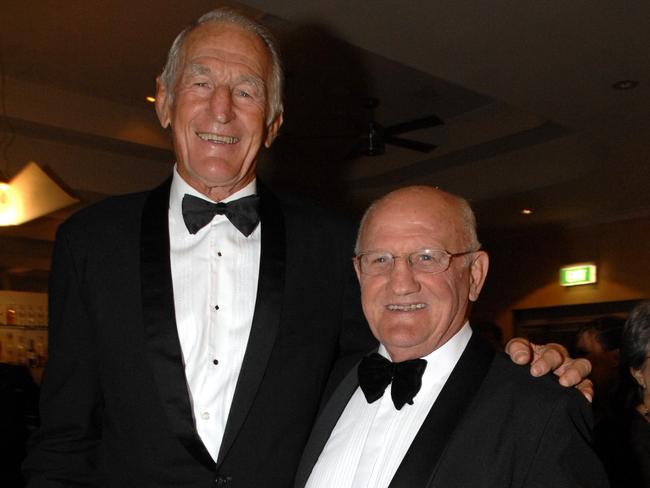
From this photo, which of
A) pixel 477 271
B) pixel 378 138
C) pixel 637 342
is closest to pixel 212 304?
pixel 477 271

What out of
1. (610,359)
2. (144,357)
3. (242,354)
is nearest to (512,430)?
(242,354)

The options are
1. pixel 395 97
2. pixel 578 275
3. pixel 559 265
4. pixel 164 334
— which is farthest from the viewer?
pixel 559 265

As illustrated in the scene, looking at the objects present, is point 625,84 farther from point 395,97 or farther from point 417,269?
point 417,269

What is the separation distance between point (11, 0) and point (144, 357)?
4.49m

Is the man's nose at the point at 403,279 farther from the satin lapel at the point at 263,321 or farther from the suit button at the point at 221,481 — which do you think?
the suit button at the point at 221,481

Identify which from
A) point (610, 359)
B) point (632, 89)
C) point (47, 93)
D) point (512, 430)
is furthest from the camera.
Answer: point (47, 93)

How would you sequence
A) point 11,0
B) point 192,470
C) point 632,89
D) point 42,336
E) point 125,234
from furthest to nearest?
point 42,336, point 632,89, point 11,0, point 125,234, point 192,470

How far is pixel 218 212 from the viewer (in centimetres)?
174

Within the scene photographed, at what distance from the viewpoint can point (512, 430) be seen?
4.69ft

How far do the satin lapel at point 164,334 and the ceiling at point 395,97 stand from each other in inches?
116

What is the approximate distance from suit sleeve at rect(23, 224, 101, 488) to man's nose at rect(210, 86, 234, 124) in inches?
18.5

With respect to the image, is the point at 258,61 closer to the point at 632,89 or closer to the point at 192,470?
the point at 192,470

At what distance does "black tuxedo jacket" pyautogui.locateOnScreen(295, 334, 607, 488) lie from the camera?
4.46 ft

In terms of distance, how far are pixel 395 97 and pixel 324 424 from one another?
583 centimetres
